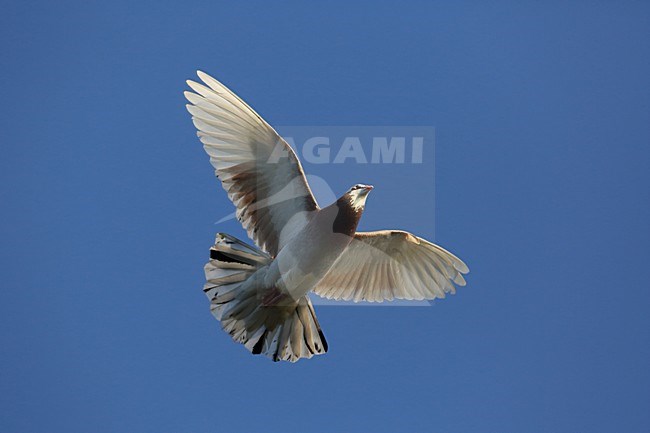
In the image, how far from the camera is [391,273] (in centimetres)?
513

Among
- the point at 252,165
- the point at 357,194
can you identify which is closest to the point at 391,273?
the point at 357,194

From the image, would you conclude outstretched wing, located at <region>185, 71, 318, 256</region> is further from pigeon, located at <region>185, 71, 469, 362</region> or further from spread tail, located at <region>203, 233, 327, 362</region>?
spread tail, located at <region>203, 233, 327, 362</region>

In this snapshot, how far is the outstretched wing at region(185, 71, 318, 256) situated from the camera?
15.0 ft

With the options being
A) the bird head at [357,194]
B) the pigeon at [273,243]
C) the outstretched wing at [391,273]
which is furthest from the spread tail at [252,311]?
the bird head at [357,194]

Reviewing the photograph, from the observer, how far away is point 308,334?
16.0 ft

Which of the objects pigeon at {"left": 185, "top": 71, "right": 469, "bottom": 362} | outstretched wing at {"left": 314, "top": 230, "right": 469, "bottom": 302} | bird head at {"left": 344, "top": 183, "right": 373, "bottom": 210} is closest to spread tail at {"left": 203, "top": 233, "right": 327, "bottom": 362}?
pigeon at {"left": 185, "top": 71, "right": 469, "bottom": 362}

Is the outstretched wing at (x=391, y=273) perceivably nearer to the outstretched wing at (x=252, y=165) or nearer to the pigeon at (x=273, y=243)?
the pigeon at (x=273, y=243)

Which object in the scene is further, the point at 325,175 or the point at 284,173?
A: the point at 325,175

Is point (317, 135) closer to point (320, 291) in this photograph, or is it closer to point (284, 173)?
point (284, 173)

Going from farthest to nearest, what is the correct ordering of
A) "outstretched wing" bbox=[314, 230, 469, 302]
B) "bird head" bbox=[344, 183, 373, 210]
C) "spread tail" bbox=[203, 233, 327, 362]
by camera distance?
1. "outstretched wing" bbox=[314, 230, 469, 302]
2. "spread tail" bbox=[203, 233, 327, 362]
3. "bird head" bbox=[344, 183, 373, 210]

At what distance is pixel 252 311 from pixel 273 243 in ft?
1.09

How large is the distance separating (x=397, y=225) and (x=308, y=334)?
0.71 meters

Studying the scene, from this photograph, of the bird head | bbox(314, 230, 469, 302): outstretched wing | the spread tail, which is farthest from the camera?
bbox(314, 230, 469, 302): outstretched wing

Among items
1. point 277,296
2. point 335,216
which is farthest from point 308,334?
point 335,216
